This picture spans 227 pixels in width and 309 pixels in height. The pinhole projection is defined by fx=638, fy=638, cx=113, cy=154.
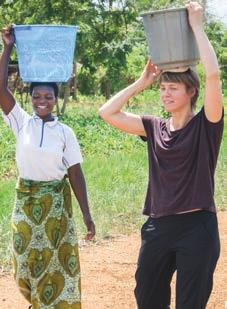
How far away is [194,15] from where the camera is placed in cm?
254

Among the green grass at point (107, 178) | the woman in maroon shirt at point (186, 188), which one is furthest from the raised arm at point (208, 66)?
the green grass at point (107, 178)

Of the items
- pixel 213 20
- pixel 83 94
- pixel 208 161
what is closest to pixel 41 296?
pixel 208 161

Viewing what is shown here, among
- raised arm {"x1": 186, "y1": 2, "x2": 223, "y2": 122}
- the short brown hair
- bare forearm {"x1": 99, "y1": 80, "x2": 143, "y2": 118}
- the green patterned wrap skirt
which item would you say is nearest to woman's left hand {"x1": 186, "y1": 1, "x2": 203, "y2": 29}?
raised arm {"x1": 186, "y1": 2, "x2": 223, "y2": 122}

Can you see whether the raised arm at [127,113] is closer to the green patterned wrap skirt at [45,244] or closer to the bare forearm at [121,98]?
the bare forearm at [121,98]

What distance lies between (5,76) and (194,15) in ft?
3.68

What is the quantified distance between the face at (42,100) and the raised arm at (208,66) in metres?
0.98

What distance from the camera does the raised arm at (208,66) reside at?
99.3 inches

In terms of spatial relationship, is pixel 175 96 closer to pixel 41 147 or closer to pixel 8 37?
pixel 41 147

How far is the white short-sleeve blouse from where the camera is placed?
316cm

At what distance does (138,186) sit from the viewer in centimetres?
729

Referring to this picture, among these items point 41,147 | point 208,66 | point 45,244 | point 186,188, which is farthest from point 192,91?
point 45,244

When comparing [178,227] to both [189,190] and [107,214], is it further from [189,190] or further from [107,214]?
[107,214]

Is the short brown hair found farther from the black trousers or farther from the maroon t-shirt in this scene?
the black trousers

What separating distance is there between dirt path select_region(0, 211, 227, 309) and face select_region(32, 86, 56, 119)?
53.1 inches
